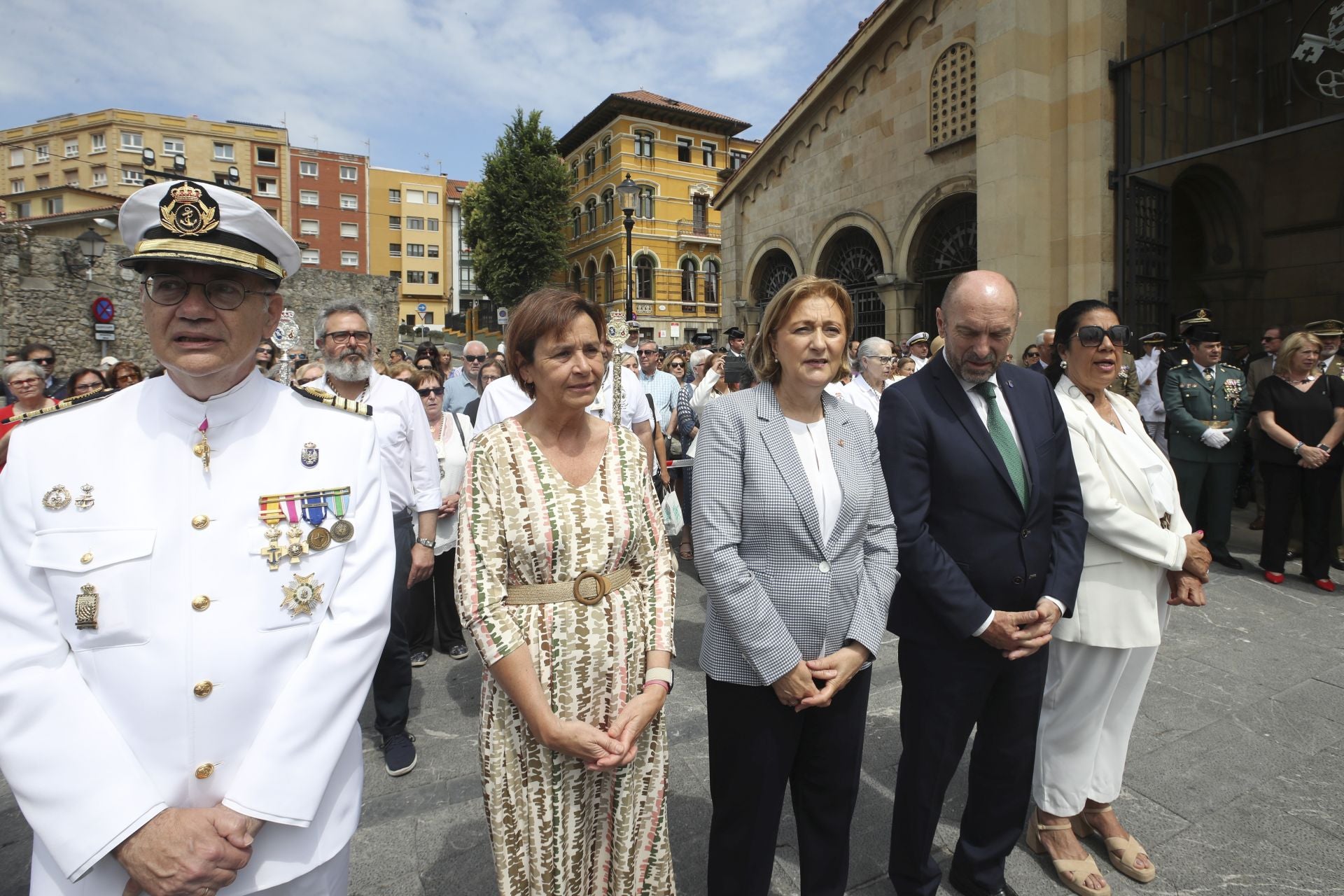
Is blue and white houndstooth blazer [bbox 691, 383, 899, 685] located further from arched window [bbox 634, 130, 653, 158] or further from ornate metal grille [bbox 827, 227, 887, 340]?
arched window [bbox 634, 130, 653, 158]

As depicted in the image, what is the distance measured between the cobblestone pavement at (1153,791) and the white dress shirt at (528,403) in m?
1.70

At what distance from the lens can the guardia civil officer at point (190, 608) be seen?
1385mm

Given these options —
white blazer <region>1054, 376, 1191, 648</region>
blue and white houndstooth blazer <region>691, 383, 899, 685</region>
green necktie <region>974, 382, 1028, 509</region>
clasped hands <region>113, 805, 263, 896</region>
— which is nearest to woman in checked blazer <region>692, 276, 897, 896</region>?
blue and white houndstooth blazer <region>691, 383, 899, 685</region>

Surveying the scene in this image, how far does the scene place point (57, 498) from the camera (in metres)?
1.47

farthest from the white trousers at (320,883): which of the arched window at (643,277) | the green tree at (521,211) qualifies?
the arched window at (643,277)

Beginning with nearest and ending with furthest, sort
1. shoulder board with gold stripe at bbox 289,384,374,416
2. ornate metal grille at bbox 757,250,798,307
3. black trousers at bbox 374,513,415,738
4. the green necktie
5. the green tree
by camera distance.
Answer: shoulder board with gold stripe at bbox 289,384,374,416
the green necktie
black trousers at bbox 374,513,415,738
ornate metal grille at bbox 757,250,798,307
the green tree

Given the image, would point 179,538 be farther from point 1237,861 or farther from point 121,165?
point 121,165

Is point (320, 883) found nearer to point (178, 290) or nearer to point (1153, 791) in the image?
point (178, 290)

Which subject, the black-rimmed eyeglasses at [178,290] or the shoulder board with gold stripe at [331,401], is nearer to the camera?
the black-rimmed eyeglasses at [178,290]

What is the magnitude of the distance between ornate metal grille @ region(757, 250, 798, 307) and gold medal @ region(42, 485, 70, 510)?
16363mm

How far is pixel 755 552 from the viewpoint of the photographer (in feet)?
7.25

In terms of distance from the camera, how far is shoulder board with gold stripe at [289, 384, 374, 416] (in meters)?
1.84

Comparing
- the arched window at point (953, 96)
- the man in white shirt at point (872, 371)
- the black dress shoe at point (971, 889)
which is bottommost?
the black dress shoe at point (971, 889)

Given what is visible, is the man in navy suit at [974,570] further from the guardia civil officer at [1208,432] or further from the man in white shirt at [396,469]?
the guardia civil officer at [1208,432]
